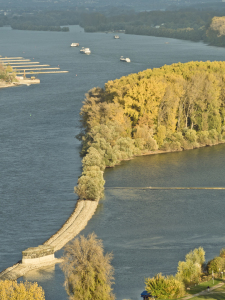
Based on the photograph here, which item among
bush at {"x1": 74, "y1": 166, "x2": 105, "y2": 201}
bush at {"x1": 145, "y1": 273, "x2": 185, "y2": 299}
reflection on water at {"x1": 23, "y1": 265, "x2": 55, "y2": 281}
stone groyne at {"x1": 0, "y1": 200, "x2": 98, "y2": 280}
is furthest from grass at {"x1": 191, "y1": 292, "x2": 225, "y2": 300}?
bush at {"x1": 74, "y1": 166, "x2": 105, "y2": 201}

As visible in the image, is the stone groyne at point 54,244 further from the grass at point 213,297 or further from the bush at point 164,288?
the grass at point 213,297

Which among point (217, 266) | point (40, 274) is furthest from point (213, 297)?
point (40, 274)

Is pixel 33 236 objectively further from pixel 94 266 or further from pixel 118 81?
pixel 118 81

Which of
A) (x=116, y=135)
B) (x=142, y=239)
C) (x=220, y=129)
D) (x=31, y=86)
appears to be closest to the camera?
(x=142, y=239)

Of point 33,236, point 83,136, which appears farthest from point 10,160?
point 33,236

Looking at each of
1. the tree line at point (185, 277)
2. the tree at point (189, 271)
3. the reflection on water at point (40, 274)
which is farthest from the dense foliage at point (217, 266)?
the reflection on water at point (40, 274)

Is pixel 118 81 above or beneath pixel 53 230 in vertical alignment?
above
